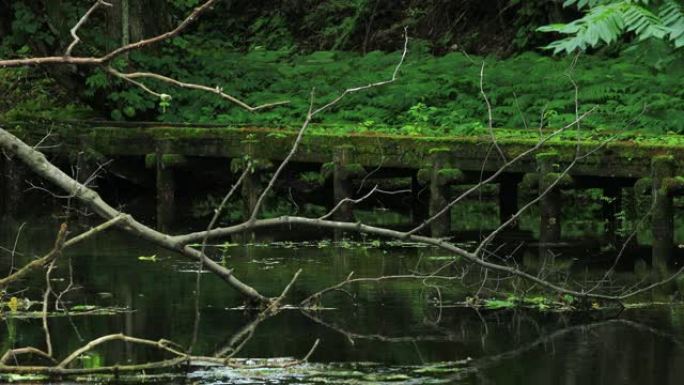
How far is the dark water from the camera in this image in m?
10.4

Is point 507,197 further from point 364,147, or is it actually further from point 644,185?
point 644,185

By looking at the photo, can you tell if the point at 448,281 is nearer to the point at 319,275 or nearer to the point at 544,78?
the point at 319,275

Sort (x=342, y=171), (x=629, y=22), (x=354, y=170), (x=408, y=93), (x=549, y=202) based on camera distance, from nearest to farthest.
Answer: (x=629, y=22), (x=549, y=202), (x=354, y=170), (x=342, y=171), (x=408, y=93)

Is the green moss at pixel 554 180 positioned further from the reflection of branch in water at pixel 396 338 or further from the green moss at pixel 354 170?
the reflection of branch in water at pixel 396 338

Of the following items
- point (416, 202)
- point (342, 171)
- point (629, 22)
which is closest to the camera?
point (629, 22)

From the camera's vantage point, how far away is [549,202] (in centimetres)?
1864

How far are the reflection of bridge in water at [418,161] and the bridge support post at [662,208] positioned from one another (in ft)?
0.04

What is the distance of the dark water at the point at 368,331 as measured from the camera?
1043 cm

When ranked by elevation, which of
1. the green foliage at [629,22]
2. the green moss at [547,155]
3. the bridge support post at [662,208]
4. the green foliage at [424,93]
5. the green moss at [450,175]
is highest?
the green foliage at [424,93]

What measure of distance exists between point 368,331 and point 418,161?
7896mm

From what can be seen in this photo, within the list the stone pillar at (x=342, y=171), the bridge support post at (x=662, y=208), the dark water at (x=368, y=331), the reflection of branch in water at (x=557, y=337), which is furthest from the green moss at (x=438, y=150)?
the reflection of branch in water at (x=557, y=337)

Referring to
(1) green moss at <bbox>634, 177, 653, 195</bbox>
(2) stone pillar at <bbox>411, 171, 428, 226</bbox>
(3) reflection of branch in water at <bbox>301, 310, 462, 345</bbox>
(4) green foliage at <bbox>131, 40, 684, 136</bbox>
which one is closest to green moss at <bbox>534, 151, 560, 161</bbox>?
(1) green moss at <bbox>634, 177, 653, 195</bbox>

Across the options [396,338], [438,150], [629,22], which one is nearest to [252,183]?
[438,150]

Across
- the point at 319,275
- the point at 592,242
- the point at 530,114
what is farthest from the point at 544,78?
the point at 319,275
